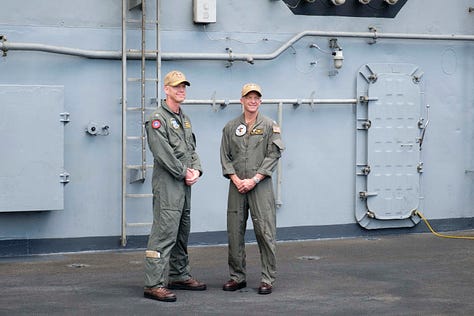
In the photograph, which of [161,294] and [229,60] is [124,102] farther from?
[161,294]

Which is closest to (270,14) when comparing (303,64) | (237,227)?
(303,64)

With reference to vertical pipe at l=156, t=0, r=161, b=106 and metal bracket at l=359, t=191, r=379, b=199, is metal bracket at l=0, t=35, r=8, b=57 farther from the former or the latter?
metal bracket at l=359, t=191, r=379, b=199

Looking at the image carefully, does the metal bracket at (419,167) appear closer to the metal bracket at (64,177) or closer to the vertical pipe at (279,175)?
the vertical pipe at (279,175)

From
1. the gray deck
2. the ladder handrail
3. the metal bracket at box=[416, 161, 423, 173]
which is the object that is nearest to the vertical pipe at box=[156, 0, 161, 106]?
the ladder handrail

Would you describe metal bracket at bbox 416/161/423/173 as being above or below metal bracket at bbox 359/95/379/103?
below

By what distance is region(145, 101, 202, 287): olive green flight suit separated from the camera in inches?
366

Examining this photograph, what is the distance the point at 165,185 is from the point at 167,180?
0.17 feet

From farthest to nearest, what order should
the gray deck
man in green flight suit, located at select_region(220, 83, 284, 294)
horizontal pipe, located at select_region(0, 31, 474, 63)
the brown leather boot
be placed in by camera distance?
horizontal pipe, located at select_region(0, 31, 474, 63)
man in green flight suit, located at select_region(220, 83, 284, 294)
the brown leather boot
the gray deck

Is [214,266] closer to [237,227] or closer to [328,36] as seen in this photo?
[237,227]

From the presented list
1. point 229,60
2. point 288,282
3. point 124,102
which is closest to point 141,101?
point 124,102

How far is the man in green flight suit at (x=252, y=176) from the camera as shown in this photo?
9.69m

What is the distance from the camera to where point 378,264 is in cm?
1145

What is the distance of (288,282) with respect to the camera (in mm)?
10367

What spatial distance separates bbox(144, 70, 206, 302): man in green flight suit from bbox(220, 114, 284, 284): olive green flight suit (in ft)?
1.59
